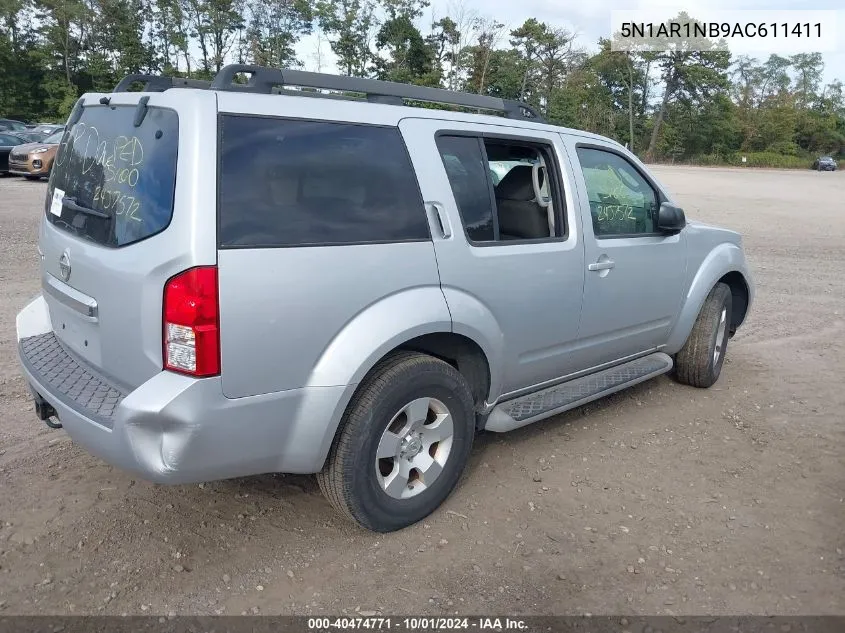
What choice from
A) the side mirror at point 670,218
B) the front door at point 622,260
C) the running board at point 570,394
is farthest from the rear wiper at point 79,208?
the side mirror at point 670,218

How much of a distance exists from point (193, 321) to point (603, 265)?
240cm

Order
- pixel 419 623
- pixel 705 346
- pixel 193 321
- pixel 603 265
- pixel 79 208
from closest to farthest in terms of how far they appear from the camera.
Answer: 1. pixel 193 321
2. pixel 419 623
3. pixel 79 208
4. pixel 603 265
5. pixel 705 346

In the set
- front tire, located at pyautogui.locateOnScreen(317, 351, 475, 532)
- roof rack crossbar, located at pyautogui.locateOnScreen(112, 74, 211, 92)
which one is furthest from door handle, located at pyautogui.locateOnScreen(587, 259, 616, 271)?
roof rack crossbar, located at pyautogui.locateOnScreen(112, 74, 211, 92)

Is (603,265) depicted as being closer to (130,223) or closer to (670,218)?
(670,218)

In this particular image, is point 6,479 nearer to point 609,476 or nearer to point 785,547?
point 609,476

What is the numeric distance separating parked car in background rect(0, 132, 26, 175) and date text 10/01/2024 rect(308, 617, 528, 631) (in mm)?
20879

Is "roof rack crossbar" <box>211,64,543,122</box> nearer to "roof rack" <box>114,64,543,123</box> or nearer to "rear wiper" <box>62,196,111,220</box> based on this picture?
"roof rack" <box>114,64,543,123</box>

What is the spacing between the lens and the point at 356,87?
11.0 ft

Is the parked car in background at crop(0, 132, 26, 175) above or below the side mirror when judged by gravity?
above

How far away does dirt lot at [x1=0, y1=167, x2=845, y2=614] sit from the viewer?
2736mm

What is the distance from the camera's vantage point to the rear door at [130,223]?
2.47m

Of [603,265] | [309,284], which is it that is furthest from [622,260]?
[309,284]

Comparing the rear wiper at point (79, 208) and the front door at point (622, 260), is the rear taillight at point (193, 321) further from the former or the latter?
the front door at point (622, 260)

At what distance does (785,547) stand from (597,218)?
1.94 meters
